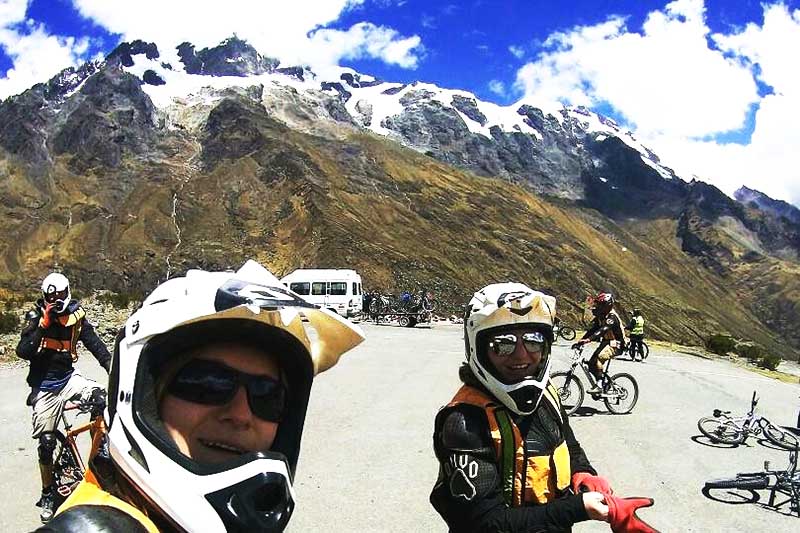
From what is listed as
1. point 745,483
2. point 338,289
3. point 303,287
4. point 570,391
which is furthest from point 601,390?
point 303,287

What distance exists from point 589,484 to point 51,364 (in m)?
4.85

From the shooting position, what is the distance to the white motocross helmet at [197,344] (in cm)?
141

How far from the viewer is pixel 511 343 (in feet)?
10.8

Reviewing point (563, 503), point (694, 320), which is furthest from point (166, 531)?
point (694, 320)

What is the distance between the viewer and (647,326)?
240 ft

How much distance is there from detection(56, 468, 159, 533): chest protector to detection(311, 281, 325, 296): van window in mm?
30236

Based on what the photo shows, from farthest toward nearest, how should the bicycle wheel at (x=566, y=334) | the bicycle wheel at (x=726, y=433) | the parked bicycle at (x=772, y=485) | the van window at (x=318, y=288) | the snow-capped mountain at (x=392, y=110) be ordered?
the snow-capped mountain at (x=392, y=110) < the van window at (x=318, y=288) < the bicycle wheel at (x=566, y=334) < the bicycle wheel at (x=726, y=433) < the parked bicycle at (x=772, y=485)

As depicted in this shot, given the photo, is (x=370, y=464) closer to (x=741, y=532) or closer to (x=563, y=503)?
(x=741, y=532)

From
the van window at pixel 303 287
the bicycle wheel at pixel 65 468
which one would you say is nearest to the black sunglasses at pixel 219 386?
the bicycle wheel at pixel 65 468

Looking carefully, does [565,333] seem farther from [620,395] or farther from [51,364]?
[51,364]

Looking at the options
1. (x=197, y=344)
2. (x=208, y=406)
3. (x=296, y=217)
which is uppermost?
(x=296, y=217)

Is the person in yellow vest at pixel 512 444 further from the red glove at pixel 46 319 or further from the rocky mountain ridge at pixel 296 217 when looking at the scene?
the rocky mountain ridge at pixel 296 217

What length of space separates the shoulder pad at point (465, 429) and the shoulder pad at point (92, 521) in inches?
70.0

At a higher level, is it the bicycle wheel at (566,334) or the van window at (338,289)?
the van window at (338,289)
